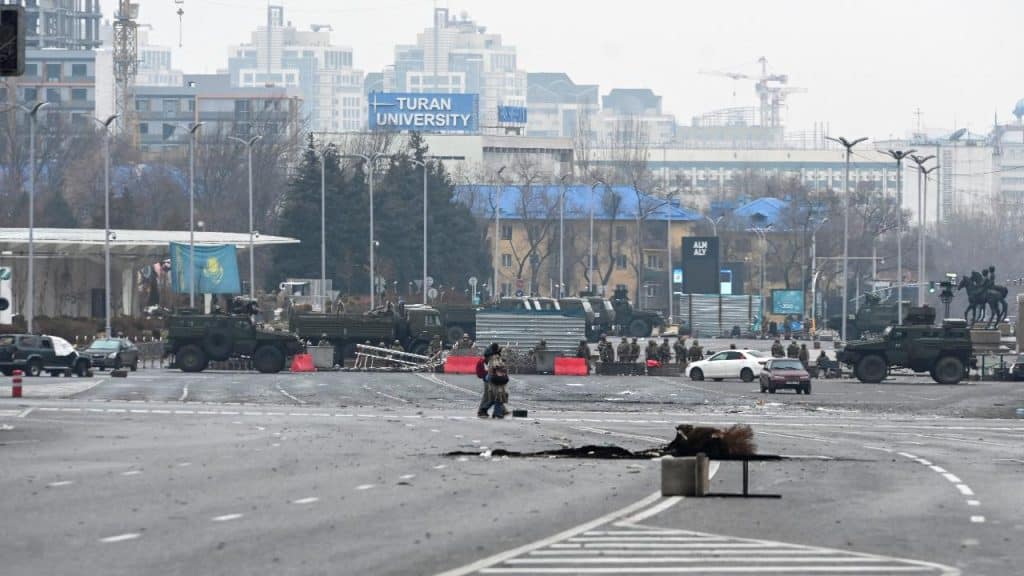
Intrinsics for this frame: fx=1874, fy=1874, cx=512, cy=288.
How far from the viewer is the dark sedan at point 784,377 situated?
5425cm

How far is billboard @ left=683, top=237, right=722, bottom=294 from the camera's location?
115562mm

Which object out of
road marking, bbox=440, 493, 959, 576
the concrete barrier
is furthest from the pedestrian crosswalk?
the concrete barrier

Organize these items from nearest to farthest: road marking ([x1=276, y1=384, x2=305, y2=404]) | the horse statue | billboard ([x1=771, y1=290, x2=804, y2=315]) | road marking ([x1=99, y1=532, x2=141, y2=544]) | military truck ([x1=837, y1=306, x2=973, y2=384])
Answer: road marking ([x1=99, y1=532, x2=141, y2=544]) < road marking ([x1=276, y1=384, x2=305, y2=404]) < military truck ([x1=837, y1=306, x2=973, y2=384]) < the horse statue < billboard ([x1=771, y1=290, x2=804, y2=315])

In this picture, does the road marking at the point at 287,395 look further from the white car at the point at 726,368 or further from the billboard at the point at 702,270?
the billboard at the point at 702,270

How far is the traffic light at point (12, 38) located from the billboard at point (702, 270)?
91.3 metres

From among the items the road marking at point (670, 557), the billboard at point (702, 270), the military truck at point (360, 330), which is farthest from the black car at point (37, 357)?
the billboard at point (702, 270)

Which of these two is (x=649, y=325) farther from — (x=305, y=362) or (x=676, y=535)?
(x=676, y=535)

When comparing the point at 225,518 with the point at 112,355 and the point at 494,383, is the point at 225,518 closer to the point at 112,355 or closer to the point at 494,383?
the point at 494,383

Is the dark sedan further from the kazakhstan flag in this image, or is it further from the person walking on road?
the kazakhstan flag

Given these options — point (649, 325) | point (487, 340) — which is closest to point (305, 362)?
point (487, 340)

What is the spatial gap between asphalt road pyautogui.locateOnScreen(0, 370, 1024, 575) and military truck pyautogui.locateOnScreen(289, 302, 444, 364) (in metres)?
26.0

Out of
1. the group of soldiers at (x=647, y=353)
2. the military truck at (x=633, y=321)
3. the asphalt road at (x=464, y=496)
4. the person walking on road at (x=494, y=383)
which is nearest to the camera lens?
the asphalt road at (x=464, y=496)

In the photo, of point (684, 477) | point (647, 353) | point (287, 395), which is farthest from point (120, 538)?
point (647, 353)

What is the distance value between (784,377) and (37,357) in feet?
76.2
